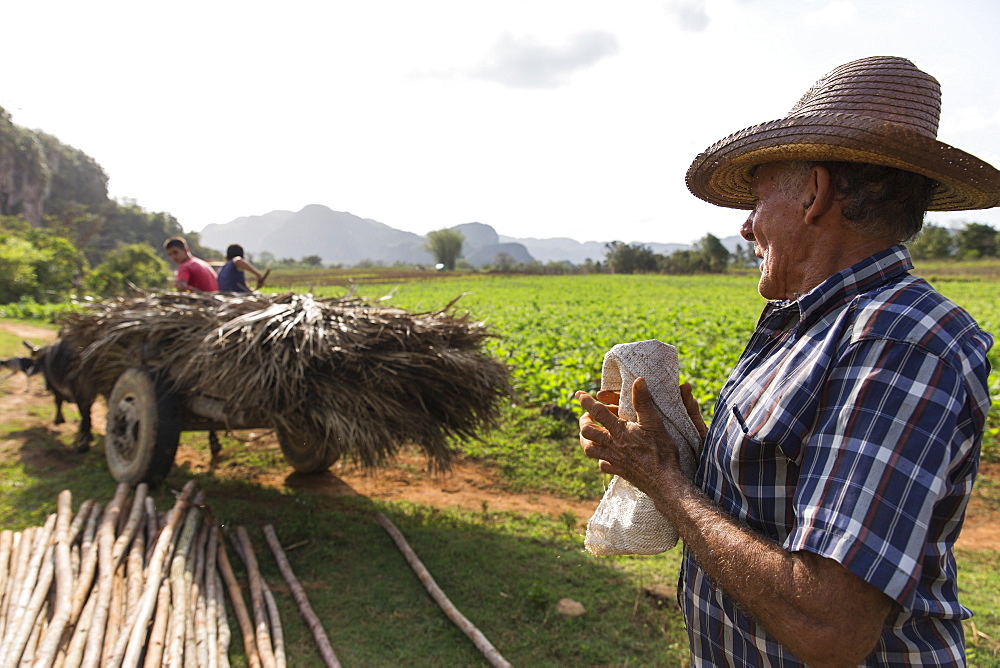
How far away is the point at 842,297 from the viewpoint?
4.23ft

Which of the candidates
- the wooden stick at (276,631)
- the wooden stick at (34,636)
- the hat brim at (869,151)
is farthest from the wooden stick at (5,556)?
the hat brim at (869,151)

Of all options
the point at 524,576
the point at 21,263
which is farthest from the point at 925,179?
the point at 21,263

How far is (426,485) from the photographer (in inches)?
226

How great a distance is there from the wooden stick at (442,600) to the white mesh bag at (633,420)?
5.59ft

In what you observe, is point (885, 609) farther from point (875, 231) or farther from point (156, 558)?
point (156, 558)

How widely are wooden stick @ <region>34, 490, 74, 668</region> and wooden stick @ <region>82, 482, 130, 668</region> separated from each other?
12cm

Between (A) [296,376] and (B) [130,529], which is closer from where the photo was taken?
(B) [130,529]

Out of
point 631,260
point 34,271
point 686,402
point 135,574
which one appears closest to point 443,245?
point 631,260

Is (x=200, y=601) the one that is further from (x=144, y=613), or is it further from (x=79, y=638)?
(x=79, y=638)

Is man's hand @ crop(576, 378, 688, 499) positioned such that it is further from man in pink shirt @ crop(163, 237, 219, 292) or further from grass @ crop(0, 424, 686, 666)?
man in pink shirt @ crop(163, 237, 219, 292)

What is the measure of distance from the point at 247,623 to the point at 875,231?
3.29 meters

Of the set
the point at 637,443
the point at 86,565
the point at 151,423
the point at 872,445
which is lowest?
the point at 86,565

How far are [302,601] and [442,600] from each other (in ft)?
2.57

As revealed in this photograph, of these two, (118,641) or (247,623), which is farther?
(247,623)
